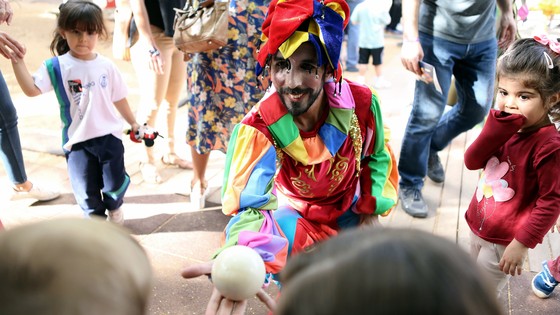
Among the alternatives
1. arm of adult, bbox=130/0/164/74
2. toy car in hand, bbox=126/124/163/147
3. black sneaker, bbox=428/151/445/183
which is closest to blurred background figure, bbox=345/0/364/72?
black sneaker, bbox=428/151/445/183

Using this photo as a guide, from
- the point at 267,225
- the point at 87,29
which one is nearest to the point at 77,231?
the point at 267,225

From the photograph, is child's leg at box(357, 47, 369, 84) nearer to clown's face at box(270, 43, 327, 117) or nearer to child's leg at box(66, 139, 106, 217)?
child's leg at box(66, 139, 106, 217)

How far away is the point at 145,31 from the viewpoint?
3.04 meters

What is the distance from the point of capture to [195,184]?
10.7 ft

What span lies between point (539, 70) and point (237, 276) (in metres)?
1.35

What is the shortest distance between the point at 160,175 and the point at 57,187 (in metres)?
0.69

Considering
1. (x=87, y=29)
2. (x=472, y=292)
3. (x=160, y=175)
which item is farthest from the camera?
Result: (x=160, y=175)

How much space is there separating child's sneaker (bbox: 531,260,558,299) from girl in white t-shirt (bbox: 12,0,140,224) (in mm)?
2198

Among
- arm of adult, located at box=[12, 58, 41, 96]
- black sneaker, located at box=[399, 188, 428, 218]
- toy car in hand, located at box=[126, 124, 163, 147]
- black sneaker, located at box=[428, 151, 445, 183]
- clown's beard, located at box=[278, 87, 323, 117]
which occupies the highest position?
clown's beard, located at box=[278, 87, 323, 117]

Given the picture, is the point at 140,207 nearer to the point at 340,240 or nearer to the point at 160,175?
the point at 160,175

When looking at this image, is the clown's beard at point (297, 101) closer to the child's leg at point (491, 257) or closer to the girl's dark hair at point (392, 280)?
the child's leg at point (491, 257)

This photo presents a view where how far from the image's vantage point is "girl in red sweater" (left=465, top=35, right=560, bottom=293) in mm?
1877

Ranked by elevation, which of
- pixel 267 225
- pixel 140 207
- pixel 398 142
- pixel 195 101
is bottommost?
pixel 398 142

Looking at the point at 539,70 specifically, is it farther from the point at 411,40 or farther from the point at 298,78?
the point at 411,40
